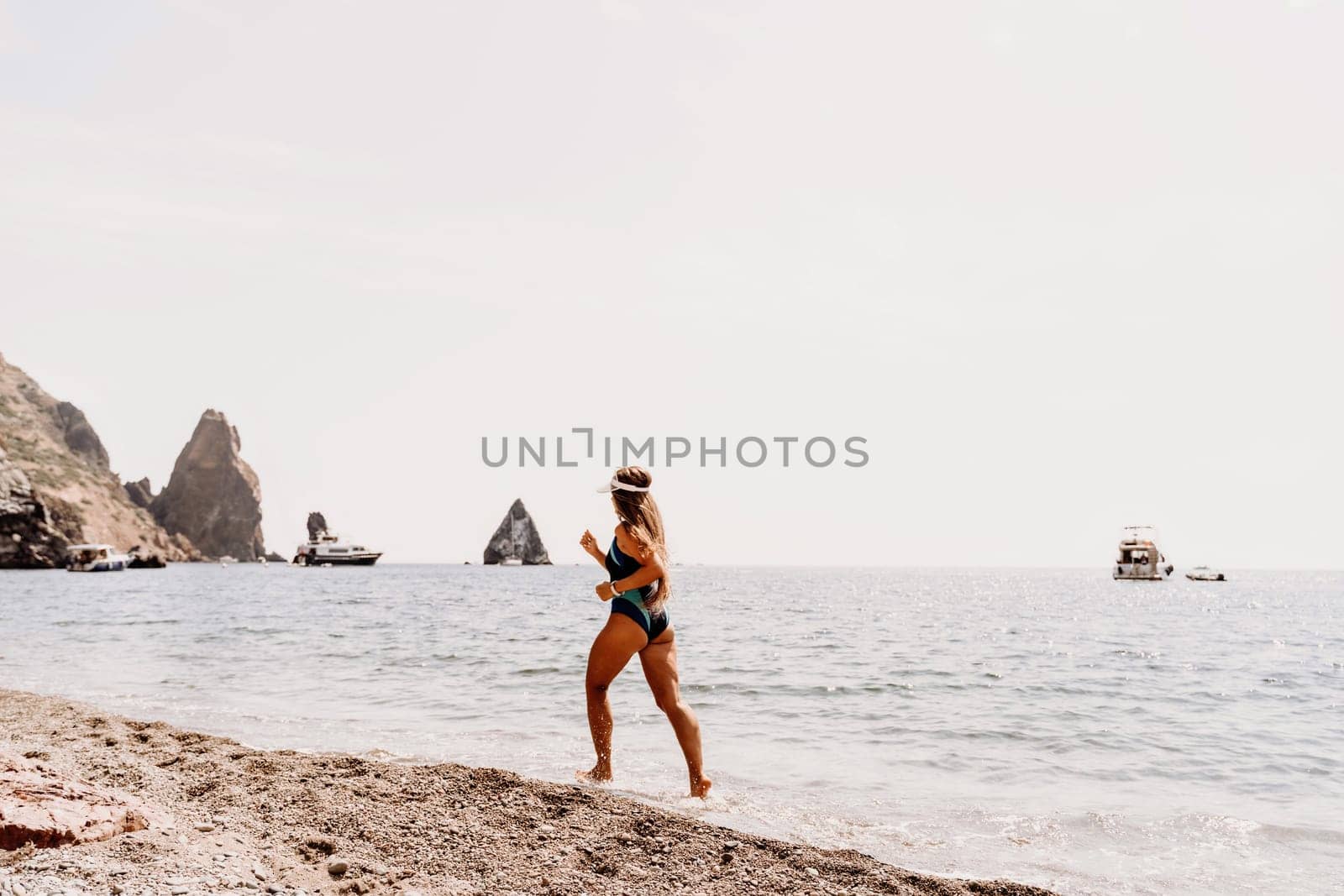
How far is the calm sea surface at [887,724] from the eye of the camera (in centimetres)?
577

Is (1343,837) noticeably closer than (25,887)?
No

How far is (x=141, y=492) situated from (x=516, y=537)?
2972 inches

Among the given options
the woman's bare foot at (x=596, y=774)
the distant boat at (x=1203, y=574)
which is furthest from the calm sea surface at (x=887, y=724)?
the distant boat at (x=1203, y=574)

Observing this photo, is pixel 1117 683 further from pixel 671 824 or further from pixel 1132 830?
pixel 671 824

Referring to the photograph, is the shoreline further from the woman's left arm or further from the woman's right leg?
the woman's left arm

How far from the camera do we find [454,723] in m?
9.46

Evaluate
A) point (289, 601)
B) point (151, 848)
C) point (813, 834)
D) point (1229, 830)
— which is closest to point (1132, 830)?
point (1229, 830)

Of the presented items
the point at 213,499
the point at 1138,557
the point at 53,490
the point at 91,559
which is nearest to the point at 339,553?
the point at 53,490

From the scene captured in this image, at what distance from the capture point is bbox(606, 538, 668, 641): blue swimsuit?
236 inches

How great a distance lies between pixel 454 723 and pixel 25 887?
6.09m

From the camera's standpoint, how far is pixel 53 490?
108 m

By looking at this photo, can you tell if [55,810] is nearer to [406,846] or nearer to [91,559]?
[406,846]

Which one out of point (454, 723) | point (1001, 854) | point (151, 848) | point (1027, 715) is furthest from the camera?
point (1027, 715)

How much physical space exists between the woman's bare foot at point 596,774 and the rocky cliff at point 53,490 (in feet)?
337
